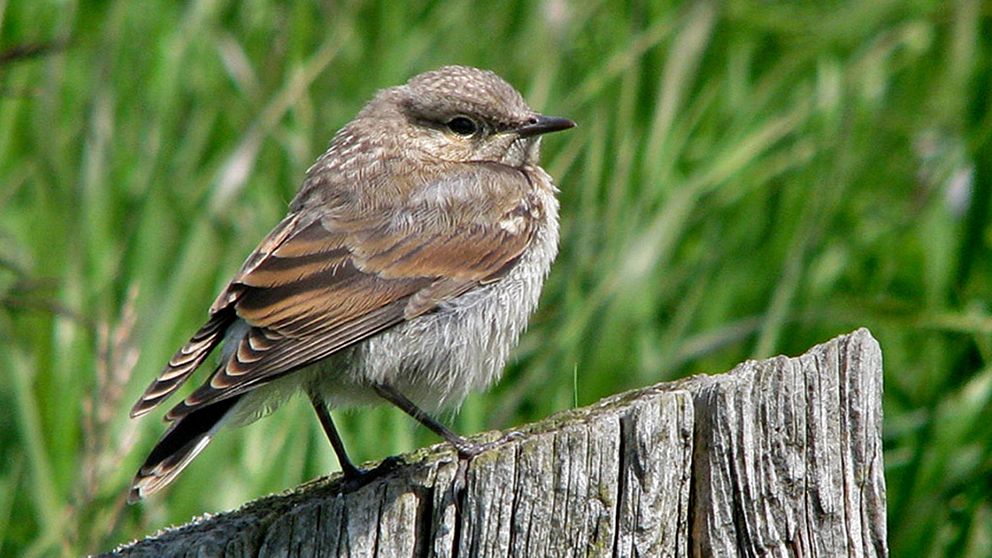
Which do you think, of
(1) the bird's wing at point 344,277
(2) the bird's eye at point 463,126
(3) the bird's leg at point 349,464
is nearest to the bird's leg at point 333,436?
(3) the bird's leg at point 349,464

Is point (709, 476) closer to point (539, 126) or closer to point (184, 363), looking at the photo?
point (184, 363)

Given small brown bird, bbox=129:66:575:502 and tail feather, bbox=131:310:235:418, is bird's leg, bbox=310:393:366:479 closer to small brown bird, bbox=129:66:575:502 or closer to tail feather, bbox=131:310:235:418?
small brown bird, bbox=129:66:575:502

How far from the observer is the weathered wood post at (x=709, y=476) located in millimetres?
2891

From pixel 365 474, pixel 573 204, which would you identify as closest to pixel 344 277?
pixel 365 474

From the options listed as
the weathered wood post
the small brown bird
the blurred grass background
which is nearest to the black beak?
the small brown bird

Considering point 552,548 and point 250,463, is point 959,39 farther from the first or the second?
point 552,548

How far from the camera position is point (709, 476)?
9.59ft

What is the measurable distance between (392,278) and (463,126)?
1041 millimetres

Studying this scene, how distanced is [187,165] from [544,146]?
149cm

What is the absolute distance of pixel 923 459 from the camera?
5.13 metres

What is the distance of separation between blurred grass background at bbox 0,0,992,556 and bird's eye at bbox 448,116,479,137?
2.94ft

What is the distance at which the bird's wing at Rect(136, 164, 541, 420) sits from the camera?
3744 millimetres

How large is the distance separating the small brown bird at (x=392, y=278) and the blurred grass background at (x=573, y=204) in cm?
71

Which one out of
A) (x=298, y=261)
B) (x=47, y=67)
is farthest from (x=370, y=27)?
(x=298, y=261)
